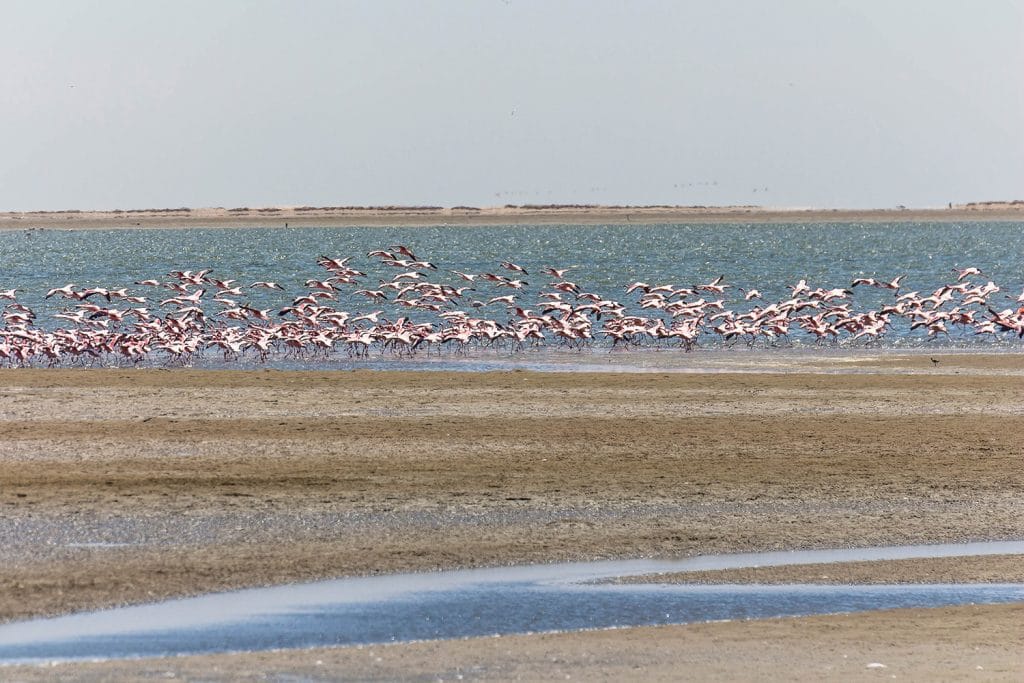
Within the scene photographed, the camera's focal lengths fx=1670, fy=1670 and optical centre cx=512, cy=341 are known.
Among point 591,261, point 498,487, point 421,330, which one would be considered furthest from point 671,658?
point 591,261

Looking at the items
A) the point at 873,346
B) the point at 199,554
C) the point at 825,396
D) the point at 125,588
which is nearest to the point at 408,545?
the point at 199,554

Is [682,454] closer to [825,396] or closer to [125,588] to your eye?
[825,396]

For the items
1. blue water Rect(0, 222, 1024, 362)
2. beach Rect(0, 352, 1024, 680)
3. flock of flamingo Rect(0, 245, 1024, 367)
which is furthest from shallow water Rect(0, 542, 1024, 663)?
blue water Rect(0, 222, 1024, 362)

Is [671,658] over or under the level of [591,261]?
over

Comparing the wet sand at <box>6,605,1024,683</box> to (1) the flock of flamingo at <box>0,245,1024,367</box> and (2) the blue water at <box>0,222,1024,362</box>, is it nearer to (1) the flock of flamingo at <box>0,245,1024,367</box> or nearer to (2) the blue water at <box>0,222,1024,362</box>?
(1) the flock of flamingo at <box>0,245,1024,367</box>

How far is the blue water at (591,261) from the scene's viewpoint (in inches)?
1809

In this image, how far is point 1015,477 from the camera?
1453 centimetres

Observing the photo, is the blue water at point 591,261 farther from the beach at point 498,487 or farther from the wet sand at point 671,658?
the wet sand at point 671,658

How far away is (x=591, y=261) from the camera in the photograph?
73188 mm

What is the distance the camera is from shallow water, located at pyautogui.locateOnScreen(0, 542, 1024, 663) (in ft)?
30.5

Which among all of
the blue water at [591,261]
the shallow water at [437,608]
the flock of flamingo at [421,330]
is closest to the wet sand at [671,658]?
the shallow water at [437,608]

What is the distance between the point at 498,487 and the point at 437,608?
370 cm

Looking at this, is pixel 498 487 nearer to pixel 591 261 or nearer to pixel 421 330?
pixel 421 330

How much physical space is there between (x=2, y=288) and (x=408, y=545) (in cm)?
4597
